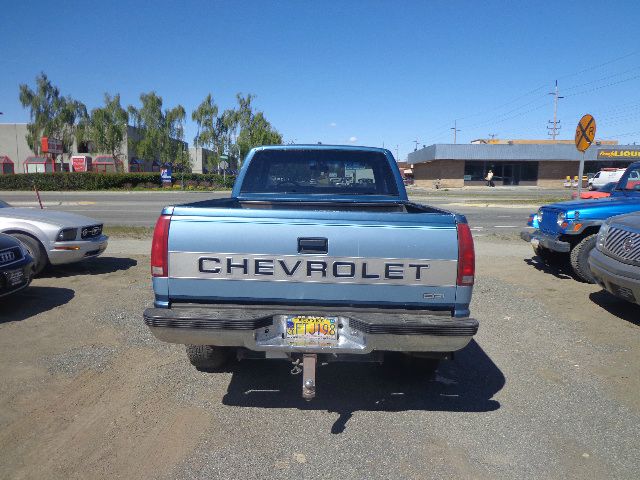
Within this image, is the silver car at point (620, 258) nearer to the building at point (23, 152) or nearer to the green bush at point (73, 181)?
the green bush at point (73, 181)

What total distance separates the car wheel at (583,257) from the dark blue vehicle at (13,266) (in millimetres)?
7774

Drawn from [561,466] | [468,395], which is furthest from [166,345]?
[561,466]

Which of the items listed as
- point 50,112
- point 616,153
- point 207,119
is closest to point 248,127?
point 207,119

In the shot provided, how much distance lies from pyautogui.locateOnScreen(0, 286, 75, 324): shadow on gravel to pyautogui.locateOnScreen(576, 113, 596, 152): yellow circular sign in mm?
10597

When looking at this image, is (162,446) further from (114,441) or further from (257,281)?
(257,281)

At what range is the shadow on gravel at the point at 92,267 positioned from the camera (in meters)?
8.20

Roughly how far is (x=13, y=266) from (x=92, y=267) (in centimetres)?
305

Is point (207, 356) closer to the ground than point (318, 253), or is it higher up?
closer to the ground

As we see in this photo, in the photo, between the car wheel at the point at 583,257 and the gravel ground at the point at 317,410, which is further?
the car wheel at the point at 583,257

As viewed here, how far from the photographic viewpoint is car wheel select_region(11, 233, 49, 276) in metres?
7.46

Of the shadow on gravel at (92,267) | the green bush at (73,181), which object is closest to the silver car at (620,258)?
the shadow on gravel at (92,267)

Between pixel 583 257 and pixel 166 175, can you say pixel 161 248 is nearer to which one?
pixel 583 257

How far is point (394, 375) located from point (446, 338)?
4.44 feet

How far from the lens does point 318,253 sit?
326 centimetres
